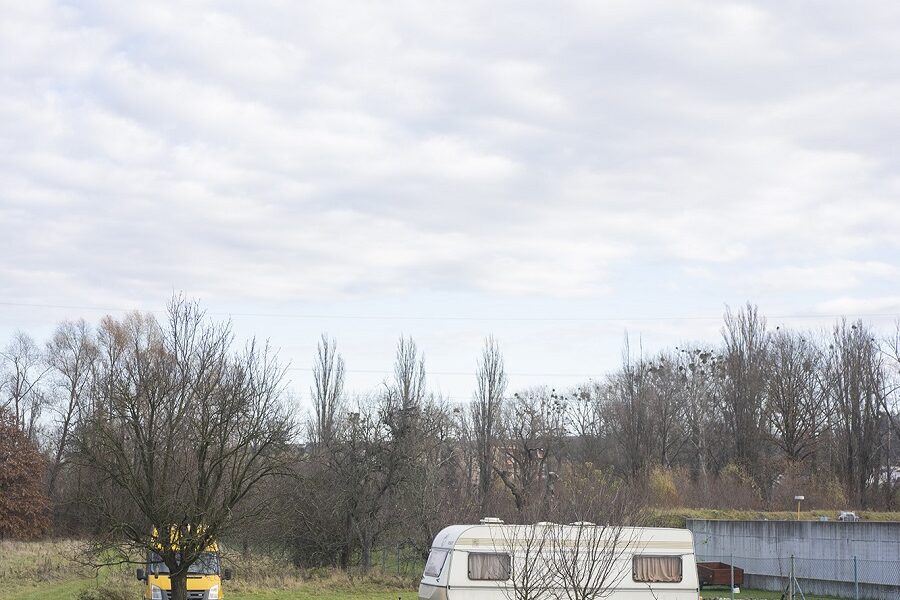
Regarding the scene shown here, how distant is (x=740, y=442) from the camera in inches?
2174

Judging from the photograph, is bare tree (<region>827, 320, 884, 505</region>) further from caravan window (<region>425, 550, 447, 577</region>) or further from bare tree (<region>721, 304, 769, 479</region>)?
caravan window (<region>425, 550, 447, 577</region>)

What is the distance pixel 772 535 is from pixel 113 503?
78.6 ft

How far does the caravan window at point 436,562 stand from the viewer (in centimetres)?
2170

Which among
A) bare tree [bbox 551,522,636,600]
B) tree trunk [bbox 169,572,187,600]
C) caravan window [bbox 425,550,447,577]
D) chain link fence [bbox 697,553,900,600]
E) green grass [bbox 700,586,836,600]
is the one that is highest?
bare tree [bbox 551,522,636,600]

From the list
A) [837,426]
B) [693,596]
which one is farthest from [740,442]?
[693,596]

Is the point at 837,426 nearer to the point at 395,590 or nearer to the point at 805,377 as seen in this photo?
the point at 805,377

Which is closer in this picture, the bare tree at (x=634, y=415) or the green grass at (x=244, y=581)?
the green grass at (x=244, y=581)

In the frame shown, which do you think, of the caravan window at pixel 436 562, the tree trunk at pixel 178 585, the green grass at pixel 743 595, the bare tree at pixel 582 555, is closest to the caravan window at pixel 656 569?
the bare tree at pixel 582 555

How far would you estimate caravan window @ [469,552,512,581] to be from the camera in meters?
21.2

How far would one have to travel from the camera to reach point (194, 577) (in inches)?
910

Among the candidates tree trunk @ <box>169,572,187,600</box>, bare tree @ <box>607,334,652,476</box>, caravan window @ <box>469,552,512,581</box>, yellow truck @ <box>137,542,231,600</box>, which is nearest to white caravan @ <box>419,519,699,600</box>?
caravan window @ <box>469,552,512,581</box>

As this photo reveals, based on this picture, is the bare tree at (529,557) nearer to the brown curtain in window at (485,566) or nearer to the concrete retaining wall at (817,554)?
the brown curtain in window at (485,566)

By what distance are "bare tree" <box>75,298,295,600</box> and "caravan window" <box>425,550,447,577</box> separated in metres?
4.48

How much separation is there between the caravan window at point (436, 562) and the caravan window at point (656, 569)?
14.3ft
